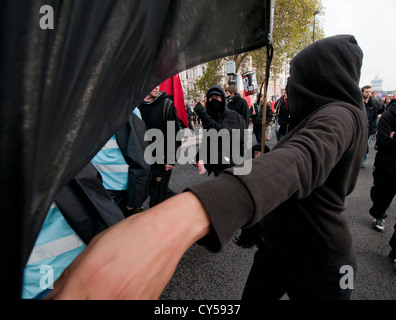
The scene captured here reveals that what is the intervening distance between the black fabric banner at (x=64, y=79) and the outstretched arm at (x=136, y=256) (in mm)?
132

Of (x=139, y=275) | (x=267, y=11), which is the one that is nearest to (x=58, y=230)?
(x=139, y=275)

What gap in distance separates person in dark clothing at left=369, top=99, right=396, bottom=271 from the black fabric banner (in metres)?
3.79

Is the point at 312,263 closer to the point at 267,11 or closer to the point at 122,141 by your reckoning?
the point at 267,11

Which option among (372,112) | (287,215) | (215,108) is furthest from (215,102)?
(372,112)

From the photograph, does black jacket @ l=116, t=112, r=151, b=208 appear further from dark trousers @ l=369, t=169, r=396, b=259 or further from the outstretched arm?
dark trousers @ l=369, t=169, r=396, b=259

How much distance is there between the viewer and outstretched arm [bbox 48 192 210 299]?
29cm

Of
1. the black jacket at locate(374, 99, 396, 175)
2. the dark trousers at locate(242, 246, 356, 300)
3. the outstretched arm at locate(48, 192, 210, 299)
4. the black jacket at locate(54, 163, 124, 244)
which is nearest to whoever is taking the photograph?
Result: the outstretched arm at locate(48, 192, 210, 299)

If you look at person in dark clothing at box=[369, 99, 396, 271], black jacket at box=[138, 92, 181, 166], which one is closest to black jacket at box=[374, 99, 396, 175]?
person in dark clothing at box=[369, 99, 396, 271]

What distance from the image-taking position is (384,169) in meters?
3.25

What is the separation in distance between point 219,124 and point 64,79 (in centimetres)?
355

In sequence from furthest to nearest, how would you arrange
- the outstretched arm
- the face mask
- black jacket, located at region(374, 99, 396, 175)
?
the face mask < black jacket, located at region(374, 99, 396, 175) < the outstretched arm

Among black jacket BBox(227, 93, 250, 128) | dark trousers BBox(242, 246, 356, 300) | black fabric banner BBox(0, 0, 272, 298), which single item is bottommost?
dark trousers BBox(242, 246, 356, 300)

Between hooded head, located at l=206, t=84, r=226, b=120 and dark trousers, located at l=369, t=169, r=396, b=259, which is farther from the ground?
hooded head, located at l=206, t=84, r=226, b=120

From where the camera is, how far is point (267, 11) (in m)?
0.81
